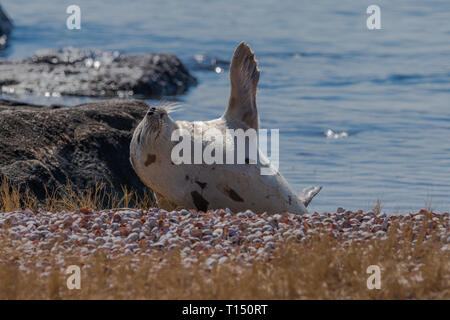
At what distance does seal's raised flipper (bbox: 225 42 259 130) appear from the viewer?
791 cm

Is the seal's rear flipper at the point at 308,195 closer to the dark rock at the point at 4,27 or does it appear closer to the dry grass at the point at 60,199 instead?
the dry grass at the point at 60,199

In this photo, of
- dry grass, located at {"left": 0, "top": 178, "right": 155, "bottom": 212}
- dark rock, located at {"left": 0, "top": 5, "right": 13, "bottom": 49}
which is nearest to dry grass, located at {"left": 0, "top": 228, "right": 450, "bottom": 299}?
dry grass, located at {"left": 0, "top": 178, "right": 155, "bottom": 212}

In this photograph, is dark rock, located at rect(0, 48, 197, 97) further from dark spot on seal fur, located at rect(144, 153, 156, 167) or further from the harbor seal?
dark spot on seal fur, located at rect(144, 153, 156, 167)

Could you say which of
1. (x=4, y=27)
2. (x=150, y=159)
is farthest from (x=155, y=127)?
(x=4, y=27)

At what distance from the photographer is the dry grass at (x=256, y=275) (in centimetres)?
465

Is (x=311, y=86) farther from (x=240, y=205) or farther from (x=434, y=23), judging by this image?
(x=240, y=205)

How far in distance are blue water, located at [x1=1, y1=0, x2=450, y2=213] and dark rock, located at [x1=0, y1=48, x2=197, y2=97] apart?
640 mm

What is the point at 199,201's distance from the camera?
705 cm

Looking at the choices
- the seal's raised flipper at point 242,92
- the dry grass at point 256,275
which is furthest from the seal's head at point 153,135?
the dry grass at point 256,275

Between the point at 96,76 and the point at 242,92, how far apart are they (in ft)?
38.0

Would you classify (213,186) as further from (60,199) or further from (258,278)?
(258,278)

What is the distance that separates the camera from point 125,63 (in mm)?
20016

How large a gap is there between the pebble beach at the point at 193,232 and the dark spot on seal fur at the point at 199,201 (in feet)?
1.42

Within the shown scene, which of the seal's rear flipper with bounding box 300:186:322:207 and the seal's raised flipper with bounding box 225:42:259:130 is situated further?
the seal's rear flipper with bounding box 300:186:322:207
